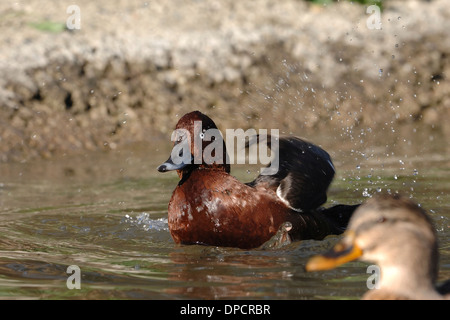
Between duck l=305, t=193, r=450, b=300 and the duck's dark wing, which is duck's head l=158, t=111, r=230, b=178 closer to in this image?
the duck's dark wing

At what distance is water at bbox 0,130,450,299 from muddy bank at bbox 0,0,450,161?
54cm

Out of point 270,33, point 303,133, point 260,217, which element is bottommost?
point 260,217

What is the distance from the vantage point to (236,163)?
8344 millimetres

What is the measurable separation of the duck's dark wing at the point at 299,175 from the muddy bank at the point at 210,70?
130 inches

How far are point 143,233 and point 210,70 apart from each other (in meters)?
4.07

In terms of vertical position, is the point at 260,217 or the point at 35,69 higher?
the point at 35,69

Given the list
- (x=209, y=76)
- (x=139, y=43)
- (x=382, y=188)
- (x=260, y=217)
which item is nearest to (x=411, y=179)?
(x=382, y=188)

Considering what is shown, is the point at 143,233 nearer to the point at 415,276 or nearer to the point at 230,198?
the point at 230,198

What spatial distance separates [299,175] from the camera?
5.59 meters

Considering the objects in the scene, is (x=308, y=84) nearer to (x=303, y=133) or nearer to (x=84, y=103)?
(x=303, y=133)

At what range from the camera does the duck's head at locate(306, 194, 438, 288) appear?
Result: 346 cm

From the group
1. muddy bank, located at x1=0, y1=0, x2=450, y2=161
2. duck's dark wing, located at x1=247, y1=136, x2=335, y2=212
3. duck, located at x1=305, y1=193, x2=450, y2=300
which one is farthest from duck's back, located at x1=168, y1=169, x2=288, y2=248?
muddy bank, located at x1=0, y1=0, x2=450, y2=161

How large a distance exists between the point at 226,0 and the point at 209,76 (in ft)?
5.27

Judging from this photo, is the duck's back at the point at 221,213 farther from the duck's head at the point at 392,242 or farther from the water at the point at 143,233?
the duck's head at the point at 392,242
